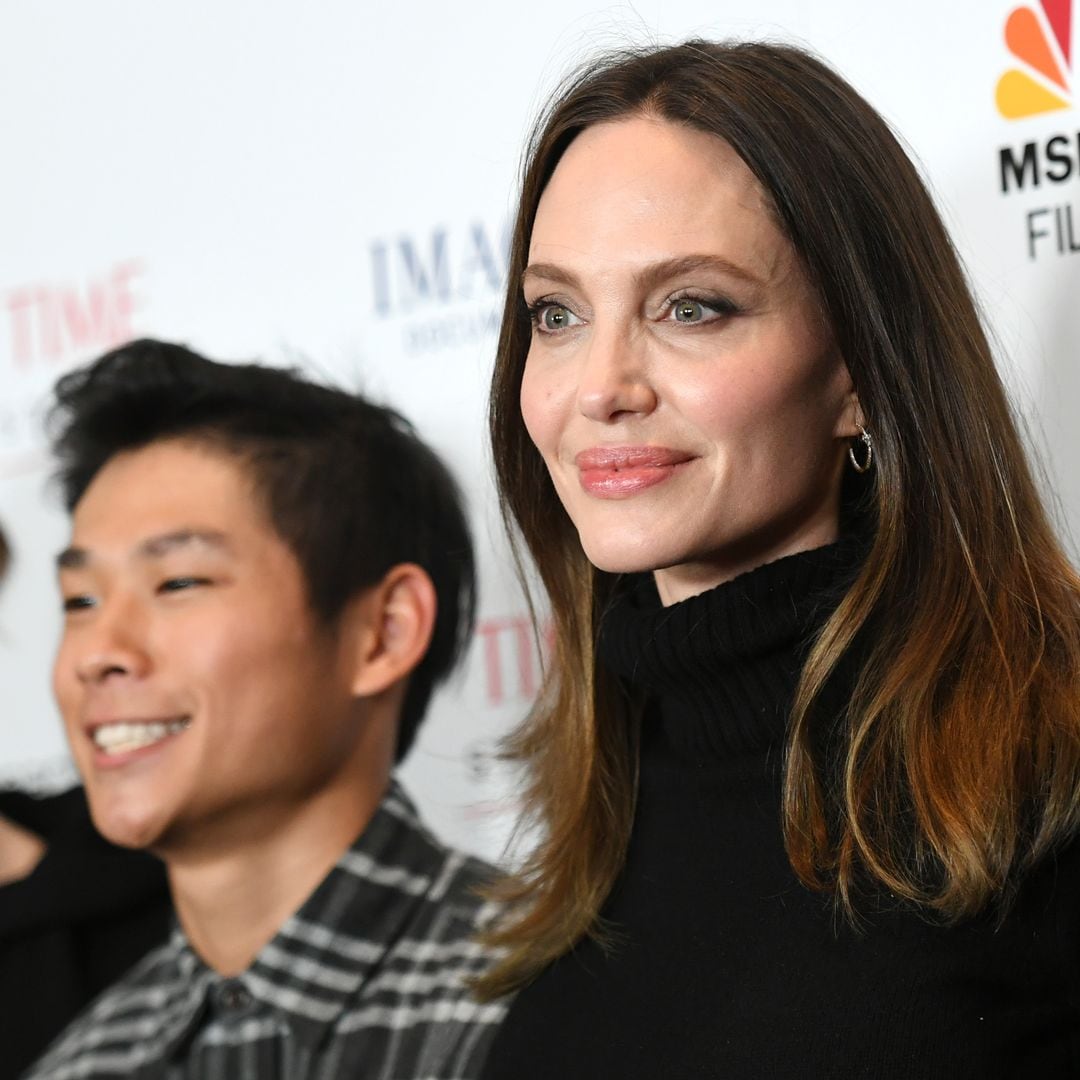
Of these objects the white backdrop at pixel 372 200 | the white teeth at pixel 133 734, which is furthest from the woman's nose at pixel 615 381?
the white teeth at pixel 133 734

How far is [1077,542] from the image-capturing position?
1415mm

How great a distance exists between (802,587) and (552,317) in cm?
25

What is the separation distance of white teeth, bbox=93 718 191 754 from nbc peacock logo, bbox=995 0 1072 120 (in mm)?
889

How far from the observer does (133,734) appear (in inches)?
62.3

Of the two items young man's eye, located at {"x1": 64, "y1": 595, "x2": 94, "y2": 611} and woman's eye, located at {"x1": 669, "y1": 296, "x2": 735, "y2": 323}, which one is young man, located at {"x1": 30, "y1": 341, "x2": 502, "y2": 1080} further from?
woman's eye, located at {"x1": 669, "y1": 296, "x2": 735, "y2": 323}

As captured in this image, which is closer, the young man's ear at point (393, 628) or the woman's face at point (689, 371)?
the woman's face at point (689, 371)

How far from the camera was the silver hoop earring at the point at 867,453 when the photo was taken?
1.12m

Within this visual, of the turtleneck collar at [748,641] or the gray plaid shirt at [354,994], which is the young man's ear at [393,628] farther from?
the turtleneck collar at [748,641]

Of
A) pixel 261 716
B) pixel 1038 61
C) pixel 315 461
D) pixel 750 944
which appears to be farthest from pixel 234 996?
pixel 1038 61

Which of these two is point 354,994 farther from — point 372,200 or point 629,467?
point 372,200

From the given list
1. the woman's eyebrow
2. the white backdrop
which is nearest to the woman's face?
the woman's eyebrow

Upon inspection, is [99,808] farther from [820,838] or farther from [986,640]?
[986,640]

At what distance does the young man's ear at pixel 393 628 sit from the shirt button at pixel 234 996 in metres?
0.28

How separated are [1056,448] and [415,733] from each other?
0.69 meters
